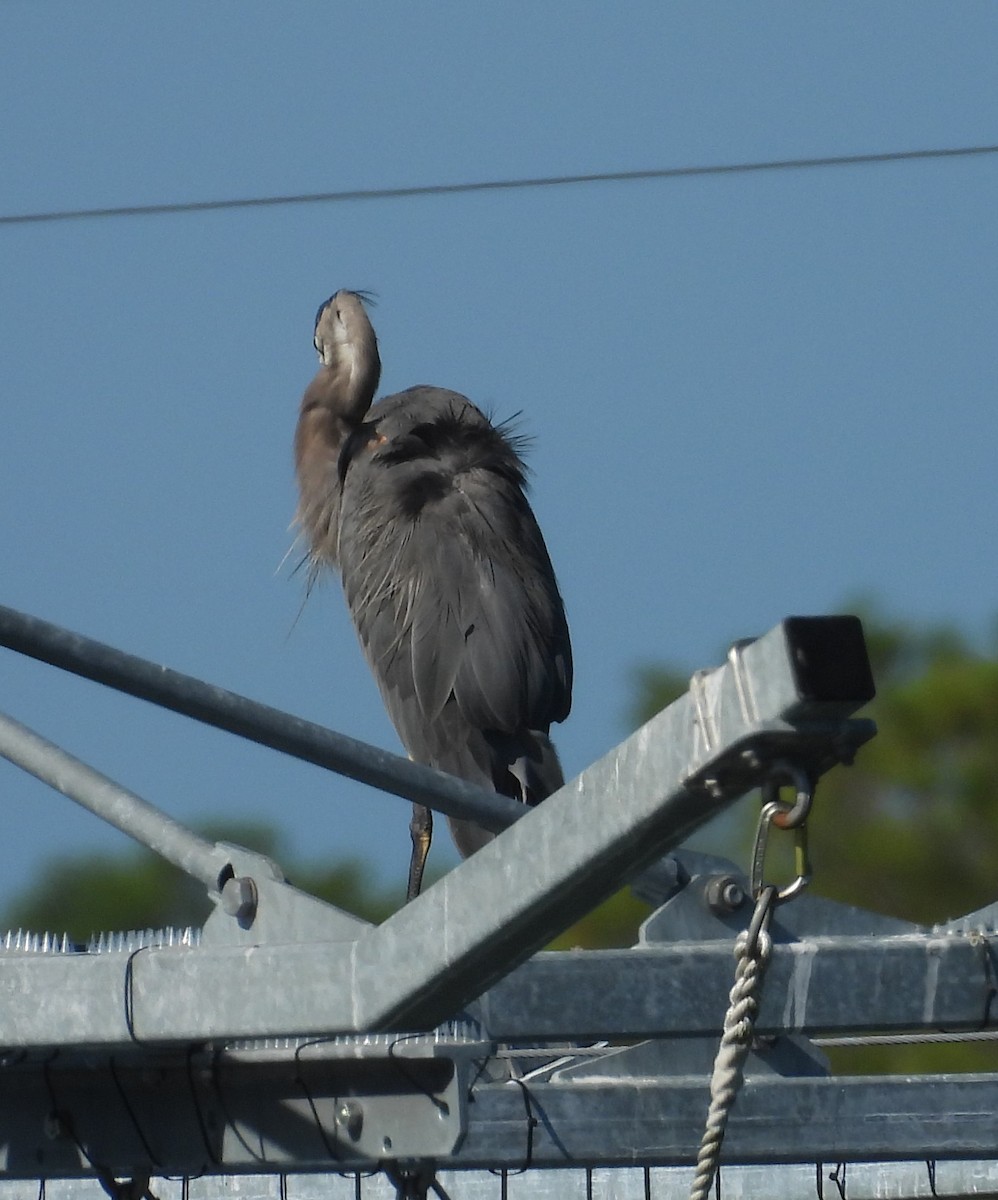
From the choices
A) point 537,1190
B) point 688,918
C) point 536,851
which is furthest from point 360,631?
point 536,851

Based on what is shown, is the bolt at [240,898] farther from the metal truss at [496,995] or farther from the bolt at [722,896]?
the bolt at [722,896]

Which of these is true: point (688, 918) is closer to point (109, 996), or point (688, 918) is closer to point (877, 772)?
point (109, 996)

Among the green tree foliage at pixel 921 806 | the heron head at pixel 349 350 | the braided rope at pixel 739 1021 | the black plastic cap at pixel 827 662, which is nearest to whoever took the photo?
the black plastic cap at pixel 827 662

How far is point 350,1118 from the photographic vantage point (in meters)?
1.95

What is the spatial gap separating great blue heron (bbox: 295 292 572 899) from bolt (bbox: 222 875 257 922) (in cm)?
305

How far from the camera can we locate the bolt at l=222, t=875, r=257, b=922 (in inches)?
72.7

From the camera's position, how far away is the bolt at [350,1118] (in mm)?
1943

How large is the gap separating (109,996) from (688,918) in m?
0.72

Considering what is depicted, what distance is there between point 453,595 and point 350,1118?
3740mm

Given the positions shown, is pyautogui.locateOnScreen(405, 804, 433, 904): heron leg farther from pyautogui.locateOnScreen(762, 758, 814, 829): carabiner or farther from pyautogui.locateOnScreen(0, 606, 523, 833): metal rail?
pyautogui.locateOnScreen(762, 758, 814, 829): carabiner

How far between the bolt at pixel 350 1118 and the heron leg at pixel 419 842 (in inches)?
148

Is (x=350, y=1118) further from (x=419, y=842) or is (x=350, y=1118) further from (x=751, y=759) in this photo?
(x=419, y=842)

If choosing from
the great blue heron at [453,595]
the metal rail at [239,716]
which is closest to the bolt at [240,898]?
the metal rail at [239,716]

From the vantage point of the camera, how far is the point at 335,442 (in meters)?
7.22
